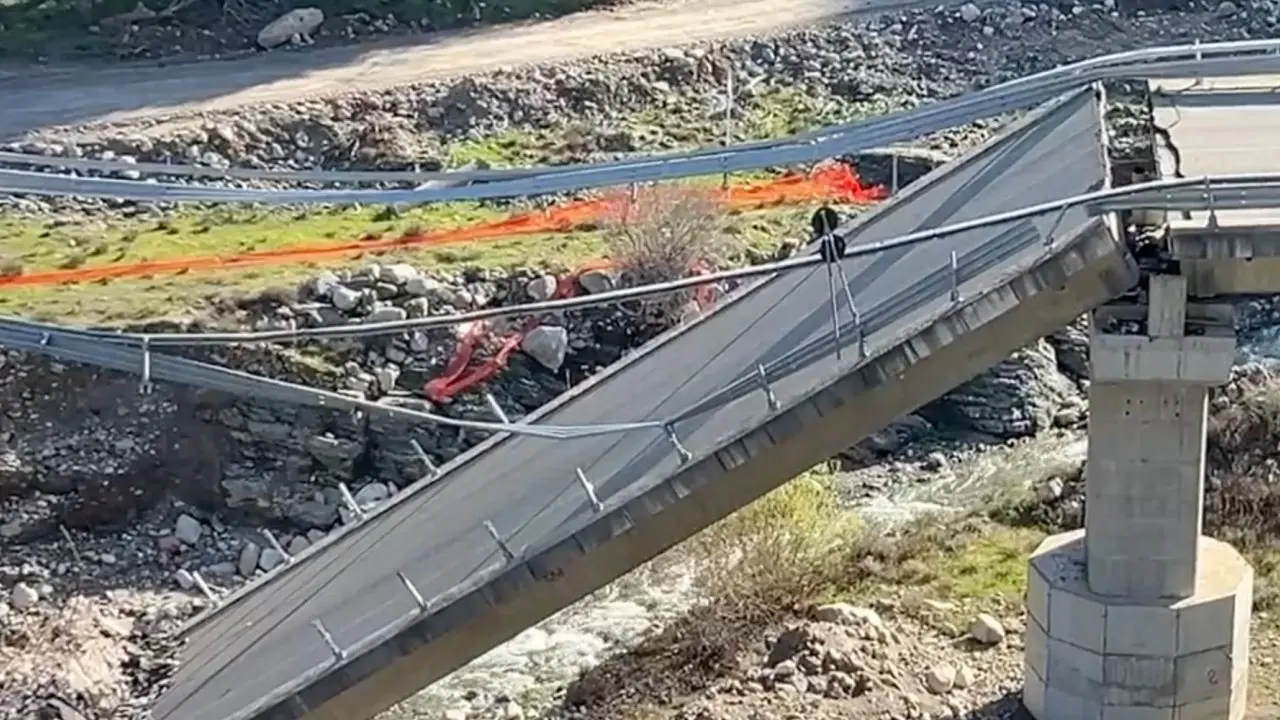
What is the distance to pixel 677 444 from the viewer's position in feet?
59.7

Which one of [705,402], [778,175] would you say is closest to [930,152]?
[778,175]

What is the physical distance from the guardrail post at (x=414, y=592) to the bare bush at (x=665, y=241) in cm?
1265

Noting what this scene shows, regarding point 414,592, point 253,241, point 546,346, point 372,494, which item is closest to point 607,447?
point 414,592

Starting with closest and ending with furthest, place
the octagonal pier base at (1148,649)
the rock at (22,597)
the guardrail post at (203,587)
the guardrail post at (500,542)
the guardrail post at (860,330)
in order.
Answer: the guardrail post at (500,542) < the guardrail post at (860,330) < the octagonal pier base at (1148,649) < the guardrail post at (203,587) < the rock at (22,597)

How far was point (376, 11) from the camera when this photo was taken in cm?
4259

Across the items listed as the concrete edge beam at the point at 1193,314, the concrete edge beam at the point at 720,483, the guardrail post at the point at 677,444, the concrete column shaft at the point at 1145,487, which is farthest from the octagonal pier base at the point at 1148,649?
the guardrail post at the point at 677,444

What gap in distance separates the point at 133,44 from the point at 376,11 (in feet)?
16.8

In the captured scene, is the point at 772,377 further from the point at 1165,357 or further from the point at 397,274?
the point at 397,274

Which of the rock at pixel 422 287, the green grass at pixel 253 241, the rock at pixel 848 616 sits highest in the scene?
the green grass at pixel 253 241

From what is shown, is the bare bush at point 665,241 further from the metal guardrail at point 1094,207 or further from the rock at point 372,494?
the metal guardrail at point 1094,207

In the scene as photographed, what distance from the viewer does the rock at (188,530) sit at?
95.3 ft

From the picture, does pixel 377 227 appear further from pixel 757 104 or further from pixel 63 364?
pixel 757 104

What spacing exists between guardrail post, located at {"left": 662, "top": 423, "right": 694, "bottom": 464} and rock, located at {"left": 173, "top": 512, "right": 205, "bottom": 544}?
12.6m

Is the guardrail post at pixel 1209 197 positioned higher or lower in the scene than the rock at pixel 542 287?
higher
